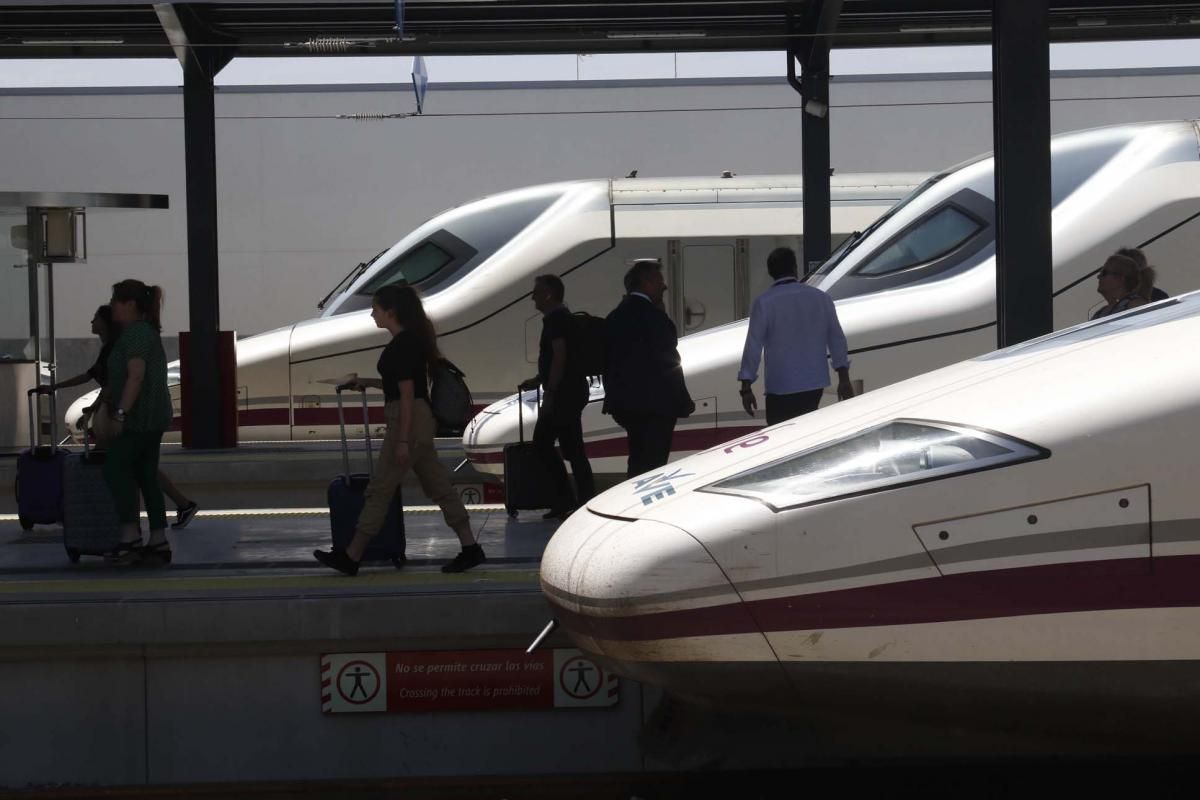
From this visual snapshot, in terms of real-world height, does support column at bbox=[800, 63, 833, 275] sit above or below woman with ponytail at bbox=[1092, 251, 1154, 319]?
above

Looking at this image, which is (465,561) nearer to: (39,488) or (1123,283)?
(39,488)

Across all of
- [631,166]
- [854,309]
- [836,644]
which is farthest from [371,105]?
[836,644]

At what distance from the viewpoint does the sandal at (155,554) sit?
6.72 metres

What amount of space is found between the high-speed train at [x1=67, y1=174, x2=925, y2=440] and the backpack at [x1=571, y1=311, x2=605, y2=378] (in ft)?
16.3

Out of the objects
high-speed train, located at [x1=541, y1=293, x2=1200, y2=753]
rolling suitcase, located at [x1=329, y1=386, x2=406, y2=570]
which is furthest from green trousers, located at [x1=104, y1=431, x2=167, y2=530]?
high-speed train, located at [x1=541, y1=293, x2=1200, y2=753]

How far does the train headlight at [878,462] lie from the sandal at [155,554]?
141 inches

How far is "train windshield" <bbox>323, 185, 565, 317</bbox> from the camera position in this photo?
13.1 m

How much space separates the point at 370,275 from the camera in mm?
13641

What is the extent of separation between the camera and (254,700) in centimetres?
559

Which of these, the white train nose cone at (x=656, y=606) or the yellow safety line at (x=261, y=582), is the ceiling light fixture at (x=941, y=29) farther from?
the white train nose cone at (x=656, y=606)

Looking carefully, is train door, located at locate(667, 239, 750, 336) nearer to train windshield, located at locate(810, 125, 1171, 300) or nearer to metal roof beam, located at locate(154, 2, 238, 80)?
train windshield, located at locate(810, 125, 1171, 300)

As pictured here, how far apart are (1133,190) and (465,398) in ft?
17.5

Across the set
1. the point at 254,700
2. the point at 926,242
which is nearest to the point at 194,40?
the point at 926,242

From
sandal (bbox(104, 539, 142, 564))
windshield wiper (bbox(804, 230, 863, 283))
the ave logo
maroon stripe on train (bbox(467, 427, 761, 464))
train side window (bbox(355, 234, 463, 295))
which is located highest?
train side window (bbox(355, 234, 463, 295))
